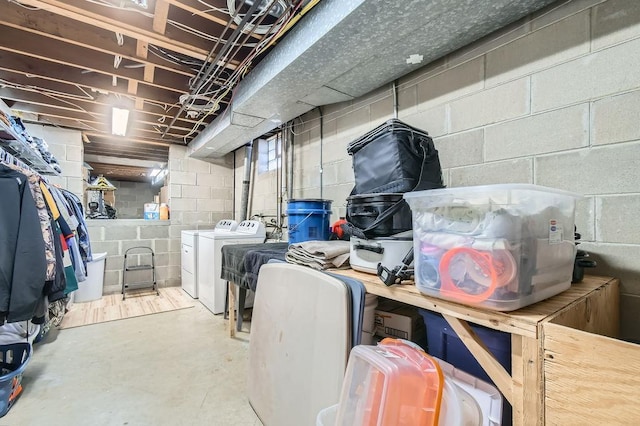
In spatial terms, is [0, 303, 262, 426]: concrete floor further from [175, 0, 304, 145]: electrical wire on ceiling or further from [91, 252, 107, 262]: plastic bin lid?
[175, 0, 304, 145]: electrical wire on ceiling

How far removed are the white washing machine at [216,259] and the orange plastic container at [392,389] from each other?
2.44 meters

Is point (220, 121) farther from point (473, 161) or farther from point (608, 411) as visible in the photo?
point (608, 411)

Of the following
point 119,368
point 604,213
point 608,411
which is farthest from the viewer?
point 119,368

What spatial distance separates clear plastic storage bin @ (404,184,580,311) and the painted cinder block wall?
39 centimetres

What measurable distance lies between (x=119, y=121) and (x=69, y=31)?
1660mm

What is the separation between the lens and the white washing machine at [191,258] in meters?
3.79

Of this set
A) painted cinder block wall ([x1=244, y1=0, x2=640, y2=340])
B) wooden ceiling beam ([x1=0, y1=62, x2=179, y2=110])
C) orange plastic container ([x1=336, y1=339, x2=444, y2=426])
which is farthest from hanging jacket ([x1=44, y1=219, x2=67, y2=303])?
painted cinder block wall ([x1=244, y1=0, x2=640, y2=340])

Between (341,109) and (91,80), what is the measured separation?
2.23 meters

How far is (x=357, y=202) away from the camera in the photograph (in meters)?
1.29

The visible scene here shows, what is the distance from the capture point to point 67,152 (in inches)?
150

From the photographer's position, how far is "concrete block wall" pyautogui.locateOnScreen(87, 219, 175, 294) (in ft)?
13.4

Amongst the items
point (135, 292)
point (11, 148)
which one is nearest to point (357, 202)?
point (11, 148)

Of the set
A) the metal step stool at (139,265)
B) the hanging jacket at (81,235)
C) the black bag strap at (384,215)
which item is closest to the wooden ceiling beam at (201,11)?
the black bag strap at (384,215)

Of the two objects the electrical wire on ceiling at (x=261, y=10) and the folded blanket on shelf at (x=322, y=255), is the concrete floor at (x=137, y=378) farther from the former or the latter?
the electrical wire on ceiling at (x=261, y=10)
